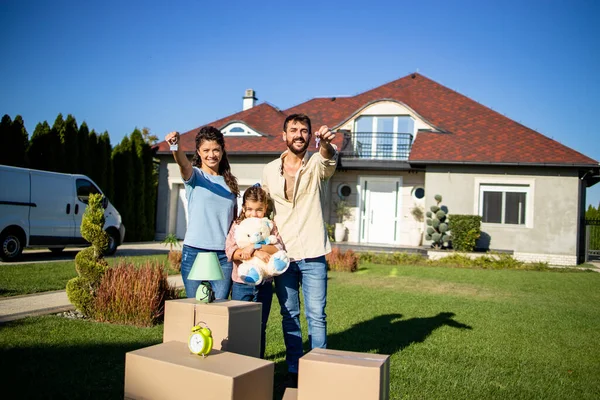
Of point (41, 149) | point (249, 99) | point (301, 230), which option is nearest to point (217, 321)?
point (301, 230)

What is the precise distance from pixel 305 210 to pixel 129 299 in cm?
298

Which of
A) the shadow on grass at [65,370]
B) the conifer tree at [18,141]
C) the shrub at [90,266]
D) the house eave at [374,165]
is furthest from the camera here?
the house eave at [374,165]

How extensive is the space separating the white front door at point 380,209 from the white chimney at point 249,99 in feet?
27.5

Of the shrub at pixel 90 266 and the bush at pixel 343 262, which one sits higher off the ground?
the shrub at pixel 90 266

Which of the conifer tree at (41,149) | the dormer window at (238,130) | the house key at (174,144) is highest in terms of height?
the dormer window at (238,130)

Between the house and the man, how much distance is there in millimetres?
14221

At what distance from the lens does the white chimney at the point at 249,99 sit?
81.5ft

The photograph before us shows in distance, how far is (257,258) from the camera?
3.42m

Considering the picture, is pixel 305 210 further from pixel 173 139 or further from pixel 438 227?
pixel 438 227

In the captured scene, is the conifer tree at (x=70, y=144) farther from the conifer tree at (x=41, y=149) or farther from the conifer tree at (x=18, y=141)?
the conifer tree at (x=18, y=141)

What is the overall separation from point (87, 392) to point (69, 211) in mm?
9751


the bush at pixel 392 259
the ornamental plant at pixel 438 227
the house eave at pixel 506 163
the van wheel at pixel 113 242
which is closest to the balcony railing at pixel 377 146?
the house eave at pixel 506 163

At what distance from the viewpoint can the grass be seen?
23.6 ft

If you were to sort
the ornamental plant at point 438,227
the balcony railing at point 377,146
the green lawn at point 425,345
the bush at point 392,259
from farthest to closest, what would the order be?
the balcony railing at point 377,146 < the ornamental plant at point 438,227 < the bush at point 392,259 < the green lawn at point 425,345
